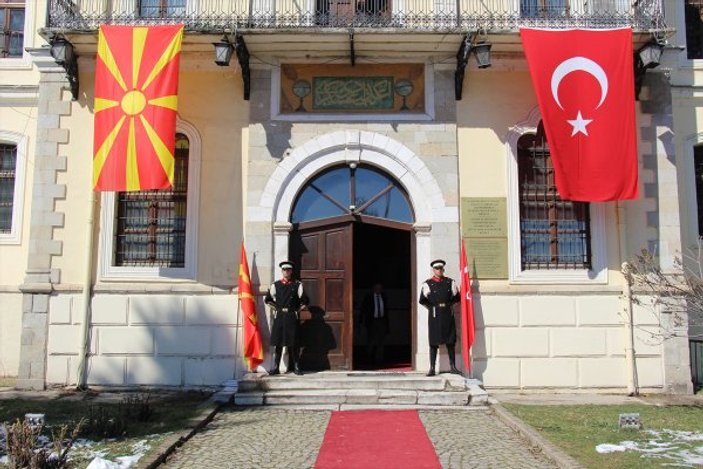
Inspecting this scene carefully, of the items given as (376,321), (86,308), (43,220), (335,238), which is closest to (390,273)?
(376,321)

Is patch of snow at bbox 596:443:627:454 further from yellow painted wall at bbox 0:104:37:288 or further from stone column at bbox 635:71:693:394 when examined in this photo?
yellow painted wall at bbox 0:104:37:288

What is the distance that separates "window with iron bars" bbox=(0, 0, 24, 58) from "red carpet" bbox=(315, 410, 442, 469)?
31.2ft

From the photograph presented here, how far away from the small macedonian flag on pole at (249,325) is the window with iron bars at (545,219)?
15.1ft

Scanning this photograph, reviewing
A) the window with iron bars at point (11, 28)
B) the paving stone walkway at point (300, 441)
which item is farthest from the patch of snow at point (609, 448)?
the window with iron bars at point (11, 28)

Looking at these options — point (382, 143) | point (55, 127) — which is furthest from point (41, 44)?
point (382, 143)

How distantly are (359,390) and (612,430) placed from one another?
3.62m

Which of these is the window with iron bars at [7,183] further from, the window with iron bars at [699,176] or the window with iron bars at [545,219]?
the window with iron bars at [699,176]

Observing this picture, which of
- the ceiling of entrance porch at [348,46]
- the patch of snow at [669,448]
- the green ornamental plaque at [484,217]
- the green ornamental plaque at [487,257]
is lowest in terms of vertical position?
the patch of snow at [669,448]

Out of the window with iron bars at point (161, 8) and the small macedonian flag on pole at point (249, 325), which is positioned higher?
the window with iron bars at point (161, 8)

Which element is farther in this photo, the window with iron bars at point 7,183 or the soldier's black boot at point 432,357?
the window with iron bars at point 7,183

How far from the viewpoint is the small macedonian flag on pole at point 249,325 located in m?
10.7

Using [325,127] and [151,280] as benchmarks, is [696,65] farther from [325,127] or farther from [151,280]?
[151,280]

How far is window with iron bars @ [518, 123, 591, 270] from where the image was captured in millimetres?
11445

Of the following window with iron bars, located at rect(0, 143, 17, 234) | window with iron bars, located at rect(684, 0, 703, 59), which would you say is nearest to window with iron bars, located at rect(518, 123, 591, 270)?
window with iron bars, located at rect(684, 0, 703, 59)
